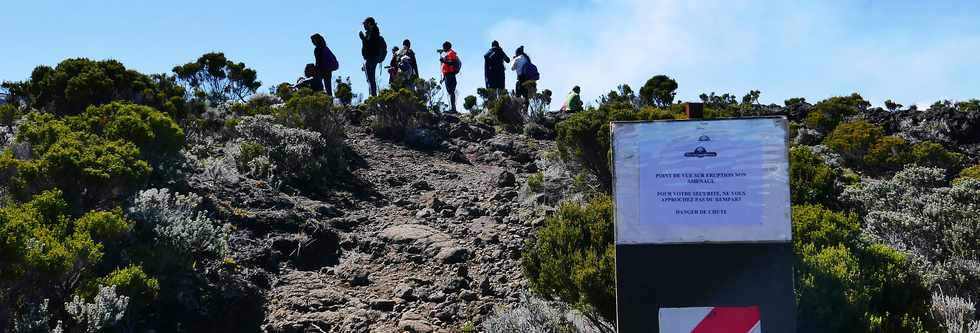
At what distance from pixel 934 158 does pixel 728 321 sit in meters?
9.32

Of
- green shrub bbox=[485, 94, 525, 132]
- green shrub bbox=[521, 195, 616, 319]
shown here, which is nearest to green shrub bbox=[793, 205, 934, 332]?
green shrub bbox=[521, 195, 616, 319]

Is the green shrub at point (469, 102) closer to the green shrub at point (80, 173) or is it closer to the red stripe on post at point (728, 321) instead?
the green shrub at point (80, 173)

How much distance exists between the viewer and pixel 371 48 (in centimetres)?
1579

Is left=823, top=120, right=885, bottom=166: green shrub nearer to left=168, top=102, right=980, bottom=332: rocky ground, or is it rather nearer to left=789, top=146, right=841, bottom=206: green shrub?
left=789, top=146, right=841, bottom=206: green shrub

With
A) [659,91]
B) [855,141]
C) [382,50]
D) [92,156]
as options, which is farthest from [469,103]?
[92,156]

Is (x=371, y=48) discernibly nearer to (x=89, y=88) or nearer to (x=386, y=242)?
(x=89, y=88)

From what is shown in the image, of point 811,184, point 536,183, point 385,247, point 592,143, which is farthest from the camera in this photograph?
point 592,143

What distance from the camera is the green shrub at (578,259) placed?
5.05m

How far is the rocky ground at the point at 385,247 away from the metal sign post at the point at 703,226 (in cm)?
259

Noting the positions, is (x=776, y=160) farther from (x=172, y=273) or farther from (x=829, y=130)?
(x=829, y=130)

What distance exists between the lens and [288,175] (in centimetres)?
958

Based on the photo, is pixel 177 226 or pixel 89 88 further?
pixel 89 88

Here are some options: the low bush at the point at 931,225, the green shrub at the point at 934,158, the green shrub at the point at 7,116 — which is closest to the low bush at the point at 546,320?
the low bush at the point at 931,225

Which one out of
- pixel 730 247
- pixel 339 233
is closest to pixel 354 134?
pixel 339 233
